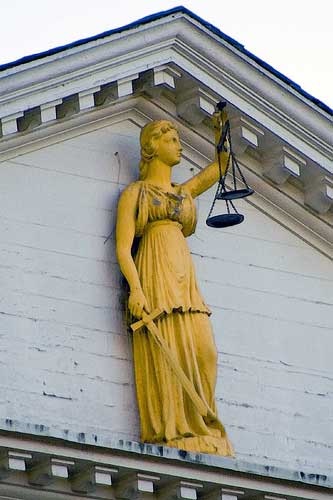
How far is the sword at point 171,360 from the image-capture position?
2483cm

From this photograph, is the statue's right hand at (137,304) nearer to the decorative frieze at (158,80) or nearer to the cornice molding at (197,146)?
the cornice molding at (197,146)

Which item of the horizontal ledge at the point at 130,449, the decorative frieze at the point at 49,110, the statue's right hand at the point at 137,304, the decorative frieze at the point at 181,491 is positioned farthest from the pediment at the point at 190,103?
the decorative frieze at the point at 181,491

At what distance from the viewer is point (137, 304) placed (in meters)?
25.0

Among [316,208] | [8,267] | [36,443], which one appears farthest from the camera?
[316,208]

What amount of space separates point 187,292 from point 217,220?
2.14 feet

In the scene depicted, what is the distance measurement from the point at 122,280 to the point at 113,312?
316 millimetres

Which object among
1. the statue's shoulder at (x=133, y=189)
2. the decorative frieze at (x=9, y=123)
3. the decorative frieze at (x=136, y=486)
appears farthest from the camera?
the statue's shoulder at (x=133, y=189)

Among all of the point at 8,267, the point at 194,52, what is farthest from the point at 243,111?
the point at 8,267

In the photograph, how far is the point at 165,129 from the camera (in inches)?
1019

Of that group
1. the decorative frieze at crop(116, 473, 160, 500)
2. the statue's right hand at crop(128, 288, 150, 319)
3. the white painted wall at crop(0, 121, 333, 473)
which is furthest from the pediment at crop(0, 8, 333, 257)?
the decorative frieze at crop(116, 473, 160, 500)

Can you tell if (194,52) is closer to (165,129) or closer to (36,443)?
(165,129)

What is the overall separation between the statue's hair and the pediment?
1.18ft

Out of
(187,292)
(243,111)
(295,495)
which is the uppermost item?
(243,111)

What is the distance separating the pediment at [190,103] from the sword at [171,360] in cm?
182
